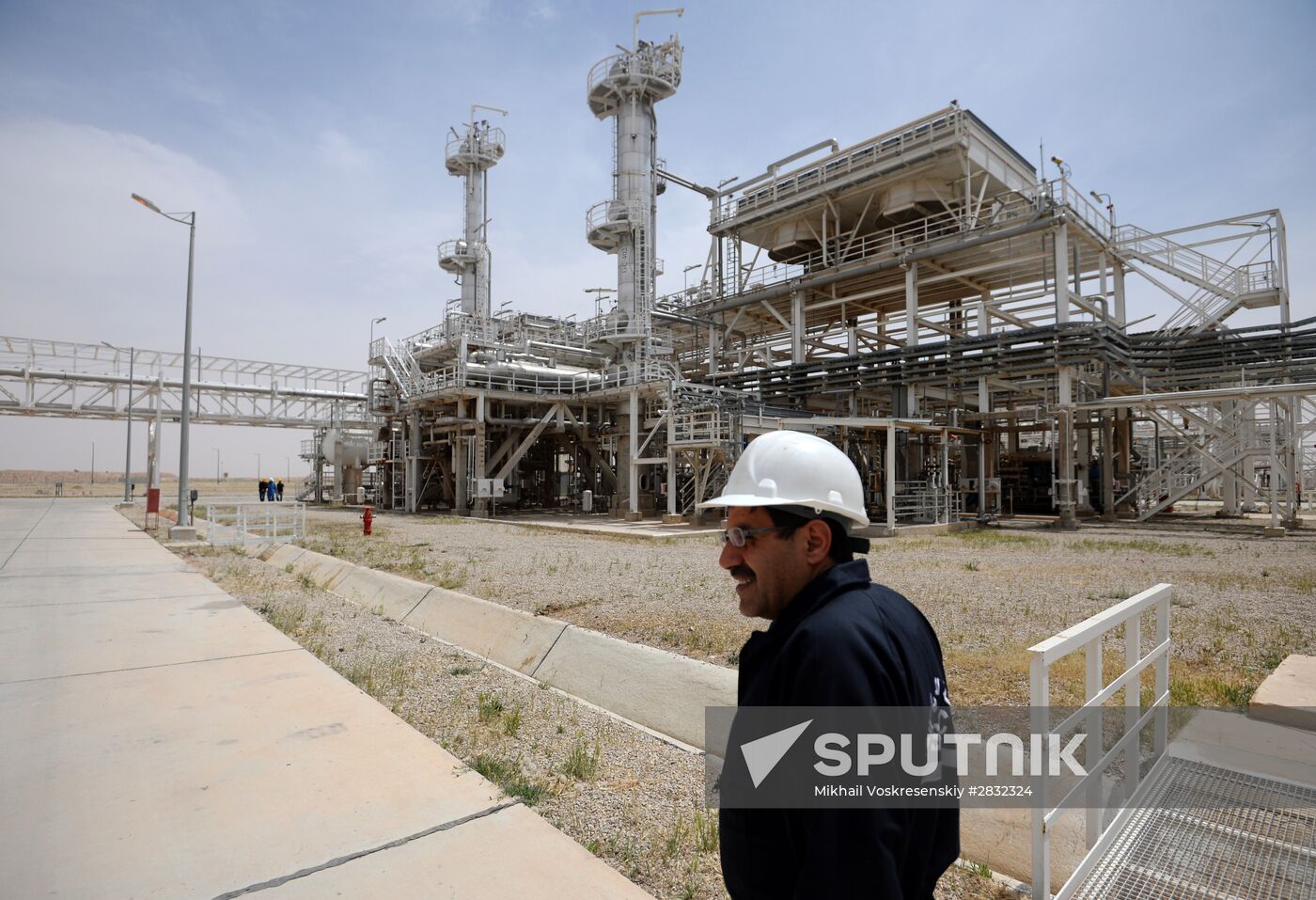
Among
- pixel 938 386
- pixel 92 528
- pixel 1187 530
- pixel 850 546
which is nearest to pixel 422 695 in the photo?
pixel 850 546

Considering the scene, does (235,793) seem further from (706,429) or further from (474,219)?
(474,219)

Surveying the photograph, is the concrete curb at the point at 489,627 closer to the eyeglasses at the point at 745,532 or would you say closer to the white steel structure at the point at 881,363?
the eyeglasses at the point at 745,532

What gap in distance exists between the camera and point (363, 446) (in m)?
42.6

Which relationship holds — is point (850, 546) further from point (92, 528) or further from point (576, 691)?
point (92, 528)

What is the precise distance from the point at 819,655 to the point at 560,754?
3.58 metres

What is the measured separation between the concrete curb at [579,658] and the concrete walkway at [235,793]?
188cm

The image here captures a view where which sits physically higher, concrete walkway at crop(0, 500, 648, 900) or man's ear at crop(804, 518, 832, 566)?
man's ear at crop(804, 518, 832, 566)

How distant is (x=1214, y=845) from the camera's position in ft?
10.3

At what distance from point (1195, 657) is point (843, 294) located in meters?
27.7

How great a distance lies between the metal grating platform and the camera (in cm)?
284

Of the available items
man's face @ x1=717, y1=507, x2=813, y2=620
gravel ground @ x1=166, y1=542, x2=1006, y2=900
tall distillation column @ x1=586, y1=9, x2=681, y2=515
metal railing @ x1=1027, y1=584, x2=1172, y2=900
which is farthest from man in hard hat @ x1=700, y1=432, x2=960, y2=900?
tall distillation column @ x1=586, y1=9, x2=681, y2=515

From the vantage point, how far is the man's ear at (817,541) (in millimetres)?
1850

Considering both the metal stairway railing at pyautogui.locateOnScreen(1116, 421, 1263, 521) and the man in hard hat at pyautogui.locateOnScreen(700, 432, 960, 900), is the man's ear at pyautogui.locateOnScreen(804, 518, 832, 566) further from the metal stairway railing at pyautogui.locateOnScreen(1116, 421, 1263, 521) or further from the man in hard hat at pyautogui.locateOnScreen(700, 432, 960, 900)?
the metal stairway railing at pyautogui.locateOnScreen(1116, 421, 1263, 521)

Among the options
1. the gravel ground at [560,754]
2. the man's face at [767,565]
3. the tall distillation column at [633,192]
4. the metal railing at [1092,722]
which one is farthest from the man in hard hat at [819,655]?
the tall distillation column at [633,192]
